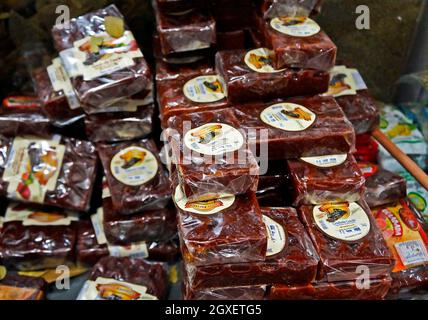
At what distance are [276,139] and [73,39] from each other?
32.7 inches

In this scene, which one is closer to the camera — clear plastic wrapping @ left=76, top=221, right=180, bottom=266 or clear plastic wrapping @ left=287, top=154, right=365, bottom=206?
clear plastic wrapping @ left=287, top=154, right=365, bottom=206

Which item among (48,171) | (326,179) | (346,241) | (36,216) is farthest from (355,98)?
(36,216)

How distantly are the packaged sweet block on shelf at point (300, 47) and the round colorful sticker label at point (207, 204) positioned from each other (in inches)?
18.3

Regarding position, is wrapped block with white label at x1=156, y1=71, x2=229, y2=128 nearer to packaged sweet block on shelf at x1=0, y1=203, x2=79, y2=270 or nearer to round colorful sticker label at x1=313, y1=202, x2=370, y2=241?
round colorful sticker label at x1=313, y1=202, x2=370, y2=241

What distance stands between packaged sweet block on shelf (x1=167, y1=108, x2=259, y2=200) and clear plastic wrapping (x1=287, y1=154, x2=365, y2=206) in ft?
0.56

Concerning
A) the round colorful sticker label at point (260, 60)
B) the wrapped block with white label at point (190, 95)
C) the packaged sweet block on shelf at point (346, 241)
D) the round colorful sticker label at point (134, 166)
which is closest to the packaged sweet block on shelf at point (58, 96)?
the round colorful sticker label at point (134, 166)

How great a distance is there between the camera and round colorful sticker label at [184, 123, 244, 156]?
1.30 metres

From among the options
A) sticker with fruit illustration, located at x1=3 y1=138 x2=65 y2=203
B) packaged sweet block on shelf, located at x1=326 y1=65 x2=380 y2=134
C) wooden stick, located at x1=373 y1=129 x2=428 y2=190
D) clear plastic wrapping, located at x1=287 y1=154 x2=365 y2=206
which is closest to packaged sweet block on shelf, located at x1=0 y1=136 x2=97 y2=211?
sticker with fruit illustration, located at x1=3 y1=138 x2=65 y2=203

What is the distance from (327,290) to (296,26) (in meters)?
0.81

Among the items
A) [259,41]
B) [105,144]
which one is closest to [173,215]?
[105,144]

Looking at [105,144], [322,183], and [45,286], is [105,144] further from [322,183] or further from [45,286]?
[322,183]

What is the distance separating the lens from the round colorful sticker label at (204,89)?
5.15ft

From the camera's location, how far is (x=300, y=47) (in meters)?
1.47

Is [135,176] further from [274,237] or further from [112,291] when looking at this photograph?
[274,237]
